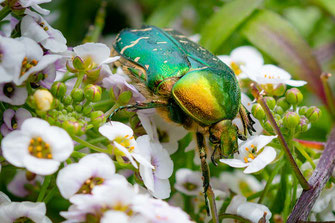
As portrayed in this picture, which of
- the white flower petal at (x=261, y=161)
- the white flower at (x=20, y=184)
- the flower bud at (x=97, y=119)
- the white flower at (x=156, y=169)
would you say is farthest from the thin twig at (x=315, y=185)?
the white flower at (x=20, y=184)

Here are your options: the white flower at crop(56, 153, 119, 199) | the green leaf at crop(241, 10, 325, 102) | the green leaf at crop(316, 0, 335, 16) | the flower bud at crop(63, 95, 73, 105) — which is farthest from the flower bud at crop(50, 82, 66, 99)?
the green leaf at crop(316, 0, 335, 16)

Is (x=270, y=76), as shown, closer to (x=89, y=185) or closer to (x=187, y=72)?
(x=187, y=72)

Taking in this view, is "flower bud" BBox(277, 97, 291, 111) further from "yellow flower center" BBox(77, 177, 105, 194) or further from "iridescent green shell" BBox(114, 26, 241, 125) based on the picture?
"yellow flower center" BBox(77, 177, 105, 194)

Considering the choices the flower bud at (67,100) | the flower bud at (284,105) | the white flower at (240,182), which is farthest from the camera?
the white flower at (240,182)

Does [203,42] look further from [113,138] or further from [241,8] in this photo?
[113,138]

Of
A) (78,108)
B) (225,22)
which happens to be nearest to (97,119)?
(78,108)

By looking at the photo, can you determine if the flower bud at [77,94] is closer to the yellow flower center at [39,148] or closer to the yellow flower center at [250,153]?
the yellow flower center at [39,148]
